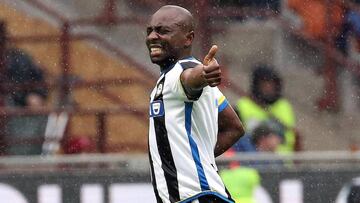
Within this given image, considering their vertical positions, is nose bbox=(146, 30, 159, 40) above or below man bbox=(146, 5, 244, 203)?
above

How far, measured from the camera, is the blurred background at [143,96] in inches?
357

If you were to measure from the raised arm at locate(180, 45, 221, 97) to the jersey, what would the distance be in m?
0.11

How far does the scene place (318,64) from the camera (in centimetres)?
1159

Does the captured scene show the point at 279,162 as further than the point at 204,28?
No

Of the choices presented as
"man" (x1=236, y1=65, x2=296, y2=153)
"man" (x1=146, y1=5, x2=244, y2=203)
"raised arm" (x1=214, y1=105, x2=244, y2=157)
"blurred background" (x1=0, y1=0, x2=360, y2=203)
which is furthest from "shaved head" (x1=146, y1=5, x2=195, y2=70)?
"man" (x1=236, y1=65, x2=296, y2=153)

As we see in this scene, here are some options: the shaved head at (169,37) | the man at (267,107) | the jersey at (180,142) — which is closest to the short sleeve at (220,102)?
the jersey at (180,142)

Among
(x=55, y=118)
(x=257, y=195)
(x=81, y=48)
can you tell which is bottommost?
(x=257, y=195)

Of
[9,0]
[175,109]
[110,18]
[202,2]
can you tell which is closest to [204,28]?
[202,2]

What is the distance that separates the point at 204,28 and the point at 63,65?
4.19 ft

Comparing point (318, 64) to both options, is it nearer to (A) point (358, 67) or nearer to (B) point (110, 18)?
(A) point (358, 67)

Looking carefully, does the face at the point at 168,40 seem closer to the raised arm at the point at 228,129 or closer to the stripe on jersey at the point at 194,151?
the stripe on jersey at the point at 194,151

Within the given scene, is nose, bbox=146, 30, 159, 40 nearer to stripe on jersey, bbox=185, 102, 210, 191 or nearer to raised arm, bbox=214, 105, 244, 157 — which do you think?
stripe on jersey, bbox=185, 102, 210, 191

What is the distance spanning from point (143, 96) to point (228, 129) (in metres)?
5.10

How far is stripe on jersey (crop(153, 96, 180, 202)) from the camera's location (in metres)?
5.40
